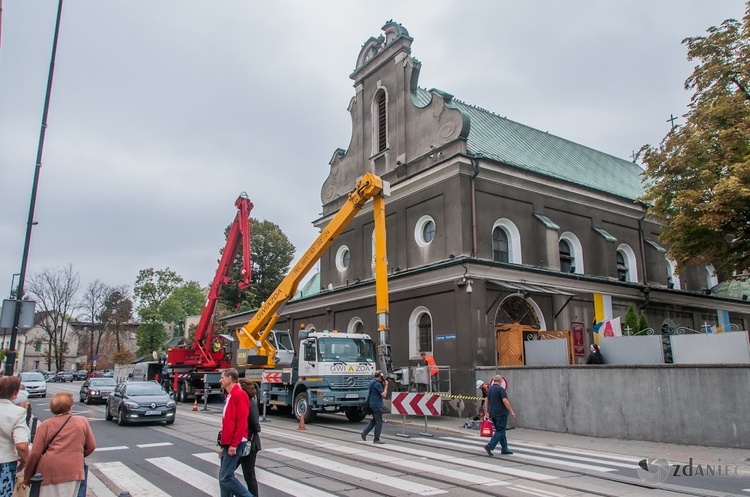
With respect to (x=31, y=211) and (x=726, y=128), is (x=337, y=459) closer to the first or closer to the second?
(x=31, y=211)

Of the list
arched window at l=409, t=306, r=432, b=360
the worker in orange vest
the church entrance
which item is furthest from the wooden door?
arched window at l=409, t=306, r=432, b=360

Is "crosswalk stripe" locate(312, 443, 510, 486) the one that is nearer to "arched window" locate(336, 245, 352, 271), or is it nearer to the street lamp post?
the street lamp post

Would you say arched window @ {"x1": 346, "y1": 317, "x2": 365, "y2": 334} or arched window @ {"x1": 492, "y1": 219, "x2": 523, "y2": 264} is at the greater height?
arched window @ {"x1": 492, "y1": 219, "x2": 523, "y2": 264}

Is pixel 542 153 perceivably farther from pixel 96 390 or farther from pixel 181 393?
pixel 96 390

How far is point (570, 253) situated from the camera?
27078mm

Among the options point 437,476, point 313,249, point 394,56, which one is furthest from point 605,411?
point 394,56

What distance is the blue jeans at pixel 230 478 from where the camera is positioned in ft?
22.7

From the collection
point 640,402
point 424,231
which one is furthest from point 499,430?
point 424,231

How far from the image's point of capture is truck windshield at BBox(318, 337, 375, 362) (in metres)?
19.2

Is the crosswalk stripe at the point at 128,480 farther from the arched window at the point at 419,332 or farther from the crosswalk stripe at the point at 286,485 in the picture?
the arched window at the point at 419,332

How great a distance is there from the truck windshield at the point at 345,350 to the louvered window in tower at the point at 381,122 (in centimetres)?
1159

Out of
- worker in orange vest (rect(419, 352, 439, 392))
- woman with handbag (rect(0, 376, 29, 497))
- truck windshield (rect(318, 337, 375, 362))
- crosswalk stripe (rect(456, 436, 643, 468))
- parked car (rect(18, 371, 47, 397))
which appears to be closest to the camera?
woman with handbag (rect(0, 376, 29, 497))

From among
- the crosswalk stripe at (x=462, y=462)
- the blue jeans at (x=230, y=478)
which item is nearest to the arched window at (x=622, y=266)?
the crosswalk stripe at (x=462, y=462)

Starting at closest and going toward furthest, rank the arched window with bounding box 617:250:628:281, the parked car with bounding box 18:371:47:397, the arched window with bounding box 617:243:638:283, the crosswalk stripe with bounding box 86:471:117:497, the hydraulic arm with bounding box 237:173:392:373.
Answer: the crosswalk stripe with bounding box 86:471:117:497, the hydraulic arm with bounding box 237:173:392:373, the arched window with bounding box 617:250:628:281, the arched window with bounding box 617:243:638:283, the parked car with bounding box 18:371:47:397
